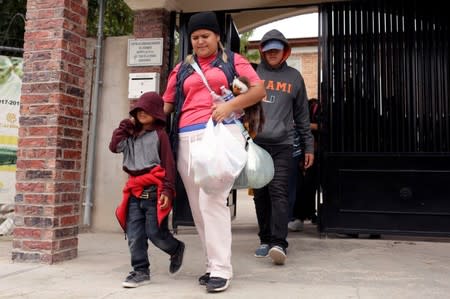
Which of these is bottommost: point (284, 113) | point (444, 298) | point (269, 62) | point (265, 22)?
point (444, 298)

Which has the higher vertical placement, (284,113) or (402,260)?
(284,113)

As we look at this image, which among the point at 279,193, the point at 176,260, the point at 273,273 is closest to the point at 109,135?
the point at 279,193

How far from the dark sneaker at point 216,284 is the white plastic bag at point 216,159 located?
571 mm

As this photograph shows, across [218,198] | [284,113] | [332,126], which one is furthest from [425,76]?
[218,198]

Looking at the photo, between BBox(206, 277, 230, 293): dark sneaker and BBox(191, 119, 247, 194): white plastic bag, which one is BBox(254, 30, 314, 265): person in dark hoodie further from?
BBox(191, 119, 247, 194): white plastic bag

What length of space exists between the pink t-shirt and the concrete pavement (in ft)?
3.85

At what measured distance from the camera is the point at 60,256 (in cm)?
393

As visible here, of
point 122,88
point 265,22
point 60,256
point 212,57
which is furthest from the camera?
point 265,22

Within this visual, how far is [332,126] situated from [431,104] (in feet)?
3.60

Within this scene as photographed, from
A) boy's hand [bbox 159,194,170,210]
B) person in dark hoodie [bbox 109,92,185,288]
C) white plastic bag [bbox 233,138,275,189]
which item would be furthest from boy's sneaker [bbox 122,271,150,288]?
white plastic bag [bbox 233,138,275,189]

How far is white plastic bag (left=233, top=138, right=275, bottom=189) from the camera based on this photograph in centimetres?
300

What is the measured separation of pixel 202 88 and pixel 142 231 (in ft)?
Answer: 3.61

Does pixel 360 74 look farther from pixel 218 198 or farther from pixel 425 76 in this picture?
pixel 218 198

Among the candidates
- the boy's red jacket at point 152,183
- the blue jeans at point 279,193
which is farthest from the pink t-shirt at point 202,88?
the blue jeans at point 279,193
